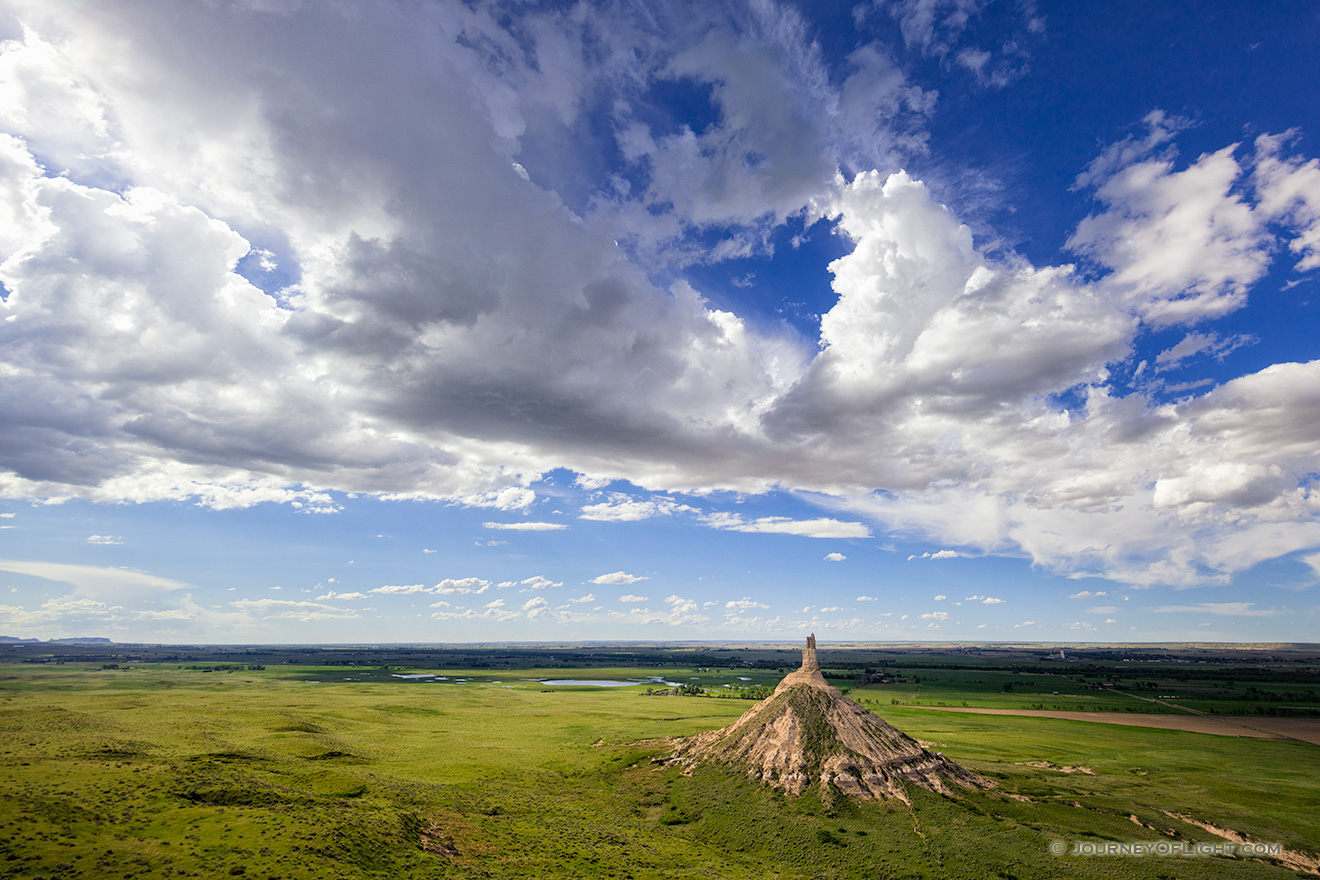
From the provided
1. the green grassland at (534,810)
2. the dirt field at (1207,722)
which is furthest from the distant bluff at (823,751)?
the dirt field at (1207,722)

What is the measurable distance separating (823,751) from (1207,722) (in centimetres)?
14597

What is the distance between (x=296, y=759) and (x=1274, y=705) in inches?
10431

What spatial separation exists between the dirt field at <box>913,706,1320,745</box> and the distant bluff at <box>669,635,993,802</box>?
108m

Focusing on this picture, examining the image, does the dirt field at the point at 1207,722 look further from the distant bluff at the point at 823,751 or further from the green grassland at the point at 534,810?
the distant bluff at the point at 823,751

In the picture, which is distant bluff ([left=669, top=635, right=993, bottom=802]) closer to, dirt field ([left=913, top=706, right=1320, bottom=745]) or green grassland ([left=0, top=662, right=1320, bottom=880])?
green grassland ([left=0, top=662, right=1320, bottom=880])

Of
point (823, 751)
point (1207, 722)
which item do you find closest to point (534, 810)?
point (823, 751)

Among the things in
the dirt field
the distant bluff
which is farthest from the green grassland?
the dirt field

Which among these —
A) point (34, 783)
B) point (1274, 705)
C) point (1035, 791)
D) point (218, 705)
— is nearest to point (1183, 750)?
point (1035, 791)

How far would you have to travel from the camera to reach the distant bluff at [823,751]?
229ft

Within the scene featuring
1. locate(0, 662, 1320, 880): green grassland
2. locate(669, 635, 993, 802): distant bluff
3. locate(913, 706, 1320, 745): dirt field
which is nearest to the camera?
locate(0, 662, 1320, 880): green grassland

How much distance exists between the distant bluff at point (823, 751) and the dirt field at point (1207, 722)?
355ft

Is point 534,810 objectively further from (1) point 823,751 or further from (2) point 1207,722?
(2) point 1207,722

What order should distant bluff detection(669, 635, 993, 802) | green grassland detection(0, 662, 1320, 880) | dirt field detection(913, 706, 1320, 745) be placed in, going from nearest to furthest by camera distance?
green grassland detection(0, 662, 1320, 880) < distant bluff detection(669, 635, 993, 802) < dirt field detection(913, 706, 1320, 745)

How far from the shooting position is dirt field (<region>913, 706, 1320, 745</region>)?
132375mm
